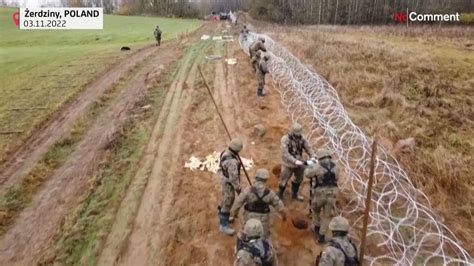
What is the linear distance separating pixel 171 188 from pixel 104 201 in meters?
1.59

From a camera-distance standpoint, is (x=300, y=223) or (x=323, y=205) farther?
(x=300, y=223)

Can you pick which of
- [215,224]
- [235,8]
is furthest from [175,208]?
[235,8]

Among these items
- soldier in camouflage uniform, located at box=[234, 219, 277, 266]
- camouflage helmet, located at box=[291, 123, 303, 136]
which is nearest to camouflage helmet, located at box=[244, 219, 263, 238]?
soldier in camouflage uniform, located at box=[234, 219, 277, 266]

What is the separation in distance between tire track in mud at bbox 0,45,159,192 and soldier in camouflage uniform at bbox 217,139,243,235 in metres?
6.07

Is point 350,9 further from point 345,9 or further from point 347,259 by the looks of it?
point 347,259

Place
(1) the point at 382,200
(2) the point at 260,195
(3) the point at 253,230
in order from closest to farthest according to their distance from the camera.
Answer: (3) the point at 253,230 < (2) the point at 260,195 < (1) the point at 382,200

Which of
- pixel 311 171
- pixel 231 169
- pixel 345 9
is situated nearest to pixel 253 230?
pixel 231 169

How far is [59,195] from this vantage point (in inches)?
394

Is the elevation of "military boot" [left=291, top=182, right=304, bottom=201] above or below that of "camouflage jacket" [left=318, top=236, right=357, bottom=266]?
below

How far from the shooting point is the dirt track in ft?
25.9

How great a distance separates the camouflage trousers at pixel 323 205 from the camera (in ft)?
24.9

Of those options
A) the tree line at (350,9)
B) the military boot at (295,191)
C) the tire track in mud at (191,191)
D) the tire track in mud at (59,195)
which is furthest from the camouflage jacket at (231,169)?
the tree line at (350,9)

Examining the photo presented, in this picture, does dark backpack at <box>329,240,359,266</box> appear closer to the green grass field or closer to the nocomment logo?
the green grass field

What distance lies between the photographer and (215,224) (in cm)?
859
